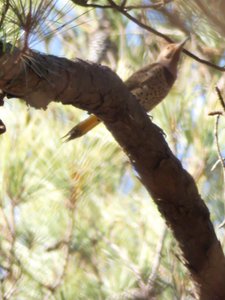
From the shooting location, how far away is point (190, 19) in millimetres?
1670

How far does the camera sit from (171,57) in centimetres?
421

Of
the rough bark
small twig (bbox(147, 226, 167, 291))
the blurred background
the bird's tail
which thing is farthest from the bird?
the rough bark

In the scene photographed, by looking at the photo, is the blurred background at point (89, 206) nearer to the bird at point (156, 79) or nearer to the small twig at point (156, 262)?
the small twig at point (156, 262)

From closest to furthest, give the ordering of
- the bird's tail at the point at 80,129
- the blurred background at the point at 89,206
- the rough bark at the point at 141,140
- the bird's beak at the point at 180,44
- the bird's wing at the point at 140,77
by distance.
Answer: the rough bark at the point at 141,140 → the blurred background at the point at 89,206 → the bird's tail at the point at 80,129 → the bird's wing at the point at 140,77 → the bird's beak at the point at 180,44

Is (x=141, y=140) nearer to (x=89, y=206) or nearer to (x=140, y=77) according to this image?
(x=89, y=206)

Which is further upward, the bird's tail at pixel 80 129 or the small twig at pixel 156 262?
the bird's tail at pixel 80 129

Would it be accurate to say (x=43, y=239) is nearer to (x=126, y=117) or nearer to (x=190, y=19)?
(x=126, y=117)

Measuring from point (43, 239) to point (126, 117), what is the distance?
1045 mm

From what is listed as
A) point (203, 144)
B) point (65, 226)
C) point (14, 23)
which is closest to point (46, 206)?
point (65, 226)

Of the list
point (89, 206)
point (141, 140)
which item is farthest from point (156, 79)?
point (141, 140)

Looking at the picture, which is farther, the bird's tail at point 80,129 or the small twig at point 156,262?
the bird's tail at point 80,129

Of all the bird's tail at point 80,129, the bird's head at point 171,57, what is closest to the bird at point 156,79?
the bird's head at point 171,57

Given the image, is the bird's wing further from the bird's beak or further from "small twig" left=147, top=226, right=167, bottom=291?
"small twig" left=147, top=226, right=167, bottom=291

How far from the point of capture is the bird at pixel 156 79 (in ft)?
12.4
